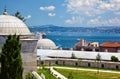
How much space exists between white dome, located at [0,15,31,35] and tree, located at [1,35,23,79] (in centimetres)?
818

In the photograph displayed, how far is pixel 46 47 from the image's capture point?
80.6 meters

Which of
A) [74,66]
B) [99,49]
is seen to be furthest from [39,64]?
[99,49]

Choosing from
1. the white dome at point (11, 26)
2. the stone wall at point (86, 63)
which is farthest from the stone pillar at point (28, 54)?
the stone wall at point (86, 63)

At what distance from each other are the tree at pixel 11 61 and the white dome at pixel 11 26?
8184 mm

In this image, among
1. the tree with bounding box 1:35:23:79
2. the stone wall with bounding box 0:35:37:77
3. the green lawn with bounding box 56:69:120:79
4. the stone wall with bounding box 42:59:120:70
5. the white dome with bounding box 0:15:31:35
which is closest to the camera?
the tree with bounding box 1:35:23:79

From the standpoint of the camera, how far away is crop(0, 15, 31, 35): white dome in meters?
43.6

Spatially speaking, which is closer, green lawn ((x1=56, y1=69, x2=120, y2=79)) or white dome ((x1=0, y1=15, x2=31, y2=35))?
white dome ((x1=0, y1=15, x2=31, y2=35))

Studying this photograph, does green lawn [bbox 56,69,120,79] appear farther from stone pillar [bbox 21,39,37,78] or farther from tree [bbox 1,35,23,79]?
tree [bbox 1,35,23,79]

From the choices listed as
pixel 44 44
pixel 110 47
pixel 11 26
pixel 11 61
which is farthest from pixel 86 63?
pixel 11 61

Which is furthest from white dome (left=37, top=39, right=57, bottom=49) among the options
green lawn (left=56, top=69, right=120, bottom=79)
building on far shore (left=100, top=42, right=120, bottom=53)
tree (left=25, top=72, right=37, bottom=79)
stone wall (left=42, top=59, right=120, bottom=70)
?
tree (left=25, top=72, right=37, bottom=79)

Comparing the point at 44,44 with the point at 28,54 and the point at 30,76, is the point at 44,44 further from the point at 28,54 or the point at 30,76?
the point at 30,76

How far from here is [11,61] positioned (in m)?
34.4

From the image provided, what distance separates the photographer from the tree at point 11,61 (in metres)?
34.2

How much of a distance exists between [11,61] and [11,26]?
10.3 metres
